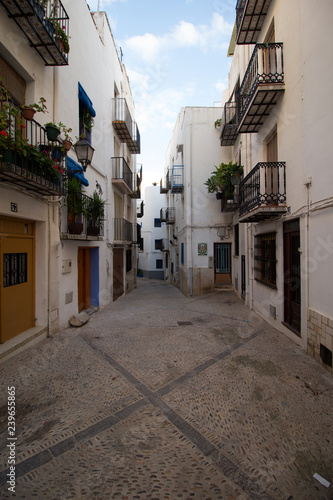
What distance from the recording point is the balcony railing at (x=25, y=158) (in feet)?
11.7

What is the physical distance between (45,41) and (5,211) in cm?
346

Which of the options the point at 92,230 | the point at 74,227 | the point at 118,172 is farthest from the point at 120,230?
the point at 74,227

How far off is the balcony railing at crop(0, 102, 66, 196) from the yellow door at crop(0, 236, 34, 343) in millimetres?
1196

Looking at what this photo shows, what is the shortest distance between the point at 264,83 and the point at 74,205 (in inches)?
220

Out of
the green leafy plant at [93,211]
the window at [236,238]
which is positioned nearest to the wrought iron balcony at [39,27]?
the green leafy plant at [93,211]

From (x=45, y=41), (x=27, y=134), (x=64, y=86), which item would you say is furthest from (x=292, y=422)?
(x=64, y=86)

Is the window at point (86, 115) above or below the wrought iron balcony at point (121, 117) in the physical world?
below

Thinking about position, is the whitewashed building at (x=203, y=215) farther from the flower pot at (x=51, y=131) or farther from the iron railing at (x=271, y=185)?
the flower pot at (x=51, y=131)

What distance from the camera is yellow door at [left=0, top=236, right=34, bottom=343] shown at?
15.0 feet

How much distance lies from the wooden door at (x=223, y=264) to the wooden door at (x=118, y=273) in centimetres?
498

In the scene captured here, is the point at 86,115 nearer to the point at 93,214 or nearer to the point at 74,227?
the point at 93,214

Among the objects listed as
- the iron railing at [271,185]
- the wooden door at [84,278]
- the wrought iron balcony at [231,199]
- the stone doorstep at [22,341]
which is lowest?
the stone doorstep at [22,341]

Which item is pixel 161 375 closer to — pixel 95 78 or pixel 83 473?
pixel 83 473

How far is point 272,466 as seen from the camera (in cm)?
230
